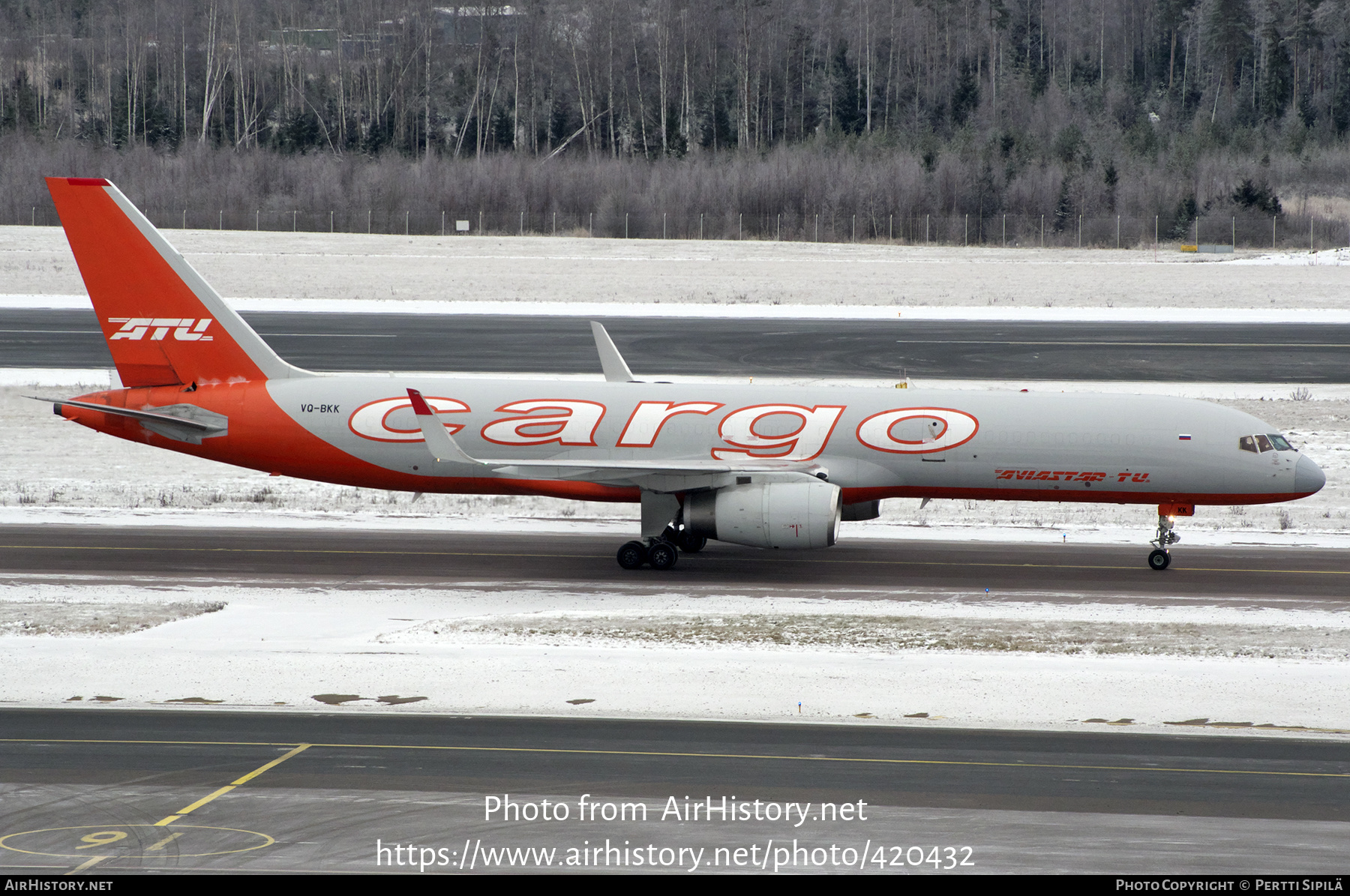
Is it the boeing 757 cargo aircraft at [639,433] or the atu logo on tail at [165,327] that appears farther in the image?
the atu logo on tail at [165,327]

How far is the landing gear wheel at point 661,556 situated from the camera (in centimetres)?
2742

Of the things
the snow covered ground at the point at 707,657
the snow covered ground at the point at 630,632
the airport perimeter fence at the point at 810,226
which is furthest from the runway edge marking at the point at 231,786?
the airport perimeter fence at the point at 810,226

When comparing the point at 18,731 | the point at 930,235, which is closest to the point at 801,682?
the point at 18,731

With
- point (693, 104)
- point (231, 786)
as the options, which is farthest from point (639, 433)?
point (693, 104)

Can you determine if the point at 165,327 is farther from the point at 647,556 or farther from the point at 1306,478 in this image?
the point at 1306,478

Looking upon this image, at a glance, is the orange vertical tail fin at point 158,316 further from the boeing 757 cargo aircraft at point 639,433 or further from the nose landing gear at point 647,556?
the nose landing gear at point 647,556

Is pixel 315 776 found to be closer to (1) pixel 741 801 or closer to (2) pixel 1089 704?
(1) pixel 741 801

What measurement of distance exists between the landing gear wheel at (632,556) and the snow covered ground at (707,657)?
2.09 metres

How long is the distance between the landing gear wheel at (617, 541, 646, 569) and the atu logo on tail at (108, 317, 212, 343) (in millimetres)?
10351

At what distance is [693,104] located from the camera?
14200 cm

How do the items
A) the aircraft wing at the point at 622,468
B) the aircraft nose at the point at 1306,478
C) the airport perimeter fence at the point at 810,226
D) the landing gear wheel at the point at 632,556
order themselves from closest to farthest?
the aircraft wing at the point at 622,468 → the aircraft nose at the point at 1306,478 → the landing gear wheel at the point at 632,556 → the airport perimeter fence at the point at 810,226

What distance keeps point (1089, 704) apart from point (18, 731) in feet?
44.5

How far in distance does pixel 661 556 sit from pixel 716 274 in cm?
5762

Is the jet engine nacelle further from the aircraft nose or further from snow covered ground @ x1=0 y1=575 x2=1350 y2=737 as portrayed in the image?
the aircraft nose
